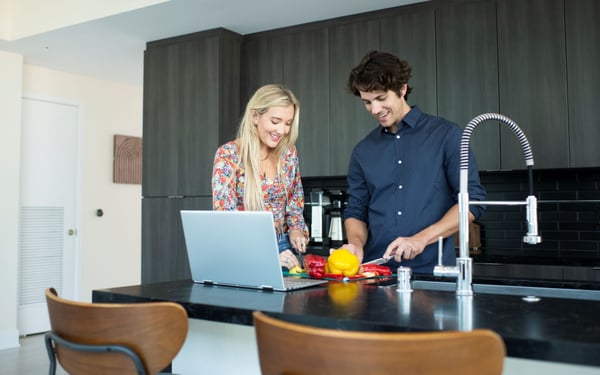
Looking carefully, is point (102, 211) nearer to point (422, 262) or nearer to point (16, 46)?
point (16, 46)

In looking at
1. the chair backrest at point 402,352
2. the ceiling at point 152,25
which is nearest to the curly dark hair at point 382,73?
the chair backrest at point 402,352

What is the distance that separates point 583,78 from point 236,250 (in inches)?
109

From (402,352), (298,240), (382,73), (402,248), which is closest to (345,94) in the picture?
(382,73)

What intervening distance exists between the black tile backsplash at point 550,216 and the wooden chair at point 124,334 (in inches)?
111

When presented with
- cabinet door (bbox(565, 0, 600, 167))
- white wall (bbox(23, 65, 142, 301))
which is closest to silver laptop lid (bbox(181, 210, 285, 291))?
cabinet door (bbox(565, 0, 600, 167))

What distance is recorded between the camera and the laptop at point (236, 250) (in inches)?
63.5

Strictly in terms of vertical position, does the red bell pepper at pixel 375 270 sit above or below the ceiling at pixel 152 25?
below

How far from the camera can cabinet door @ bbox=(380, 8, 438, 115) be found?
4035 mm

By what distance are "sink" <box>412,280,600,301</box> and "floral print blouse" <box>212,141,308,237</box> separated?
613mm

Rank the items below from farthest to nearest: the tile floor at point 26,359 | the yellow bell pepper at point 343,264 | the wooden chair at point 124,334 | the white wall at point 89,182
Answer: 1. the white wall at point 89,182
2. the tile floor at point 26,359
3. the yellow bell pepper at point 343,264
4. the wooden chair at point 124,334

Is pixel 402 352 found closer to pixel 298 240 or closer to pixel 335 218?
pixel 298 240

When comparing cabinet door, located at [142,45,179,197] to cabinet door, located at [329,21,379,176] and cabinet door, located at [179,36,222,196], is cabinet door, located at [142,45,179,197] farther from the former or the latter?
cabinet door, located at [329,21,379,176]

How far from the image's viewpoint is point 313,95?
4527 mm

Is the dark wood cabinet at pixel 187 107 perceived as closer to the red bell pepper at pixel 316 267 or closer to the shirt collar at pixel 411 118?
the shirt collar at pixel 411 118
